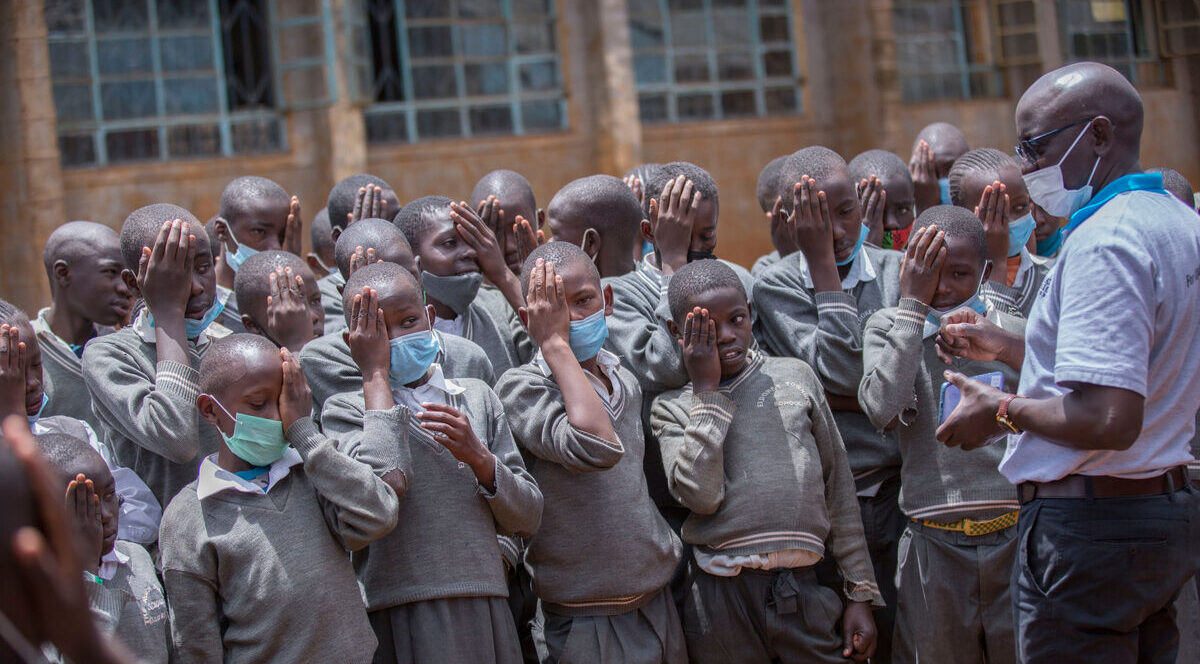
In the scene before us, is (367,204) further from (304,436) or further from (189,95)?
(189,95)

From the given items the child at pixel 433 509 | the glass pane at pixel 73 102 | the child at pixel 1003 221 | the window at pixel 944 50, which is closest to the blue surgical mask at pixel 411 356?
the child at pixel 433 509

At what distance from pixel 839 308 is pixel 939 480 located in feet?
2.15

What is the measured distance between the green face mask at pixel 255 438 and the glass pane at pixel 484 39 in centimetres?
758

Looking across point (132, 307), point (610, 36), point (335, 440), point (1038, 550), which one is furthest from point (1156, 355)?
point (610, 36)

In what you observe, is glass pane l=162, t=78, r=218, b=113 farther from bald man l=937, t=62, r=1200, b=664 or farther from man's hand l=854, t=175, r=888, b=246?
bald man l=937, t=62, r=1200, b=664

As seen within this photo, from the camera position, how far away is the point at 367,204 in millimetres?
4883

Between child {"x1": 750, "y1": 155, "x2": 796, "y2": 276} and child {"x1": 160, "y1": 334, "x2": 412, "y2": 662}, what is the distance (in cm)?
206

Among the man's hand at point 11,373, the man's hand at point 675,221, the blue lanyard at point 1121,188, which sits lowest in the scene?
the man's hand at point 11,373

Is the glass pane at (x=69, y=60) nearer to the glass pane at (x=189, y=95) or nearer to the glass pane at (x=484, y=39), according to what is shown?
the glass pane at (x=189, y=95)

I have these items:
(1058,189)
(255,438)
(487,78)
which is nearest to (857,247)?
(1058,189)

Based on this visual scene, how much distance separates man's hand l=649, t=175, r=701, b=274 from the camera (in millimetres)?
4164

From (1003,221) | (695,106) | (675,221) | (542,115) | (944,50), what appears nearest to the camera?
(1003,221)

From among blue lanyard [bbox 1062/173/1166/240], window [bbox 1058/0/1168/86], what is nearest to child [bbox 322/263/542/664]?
blue lanyard [bbox 1062/173/1166/240]

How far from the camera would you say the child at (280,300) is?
3736 mm
